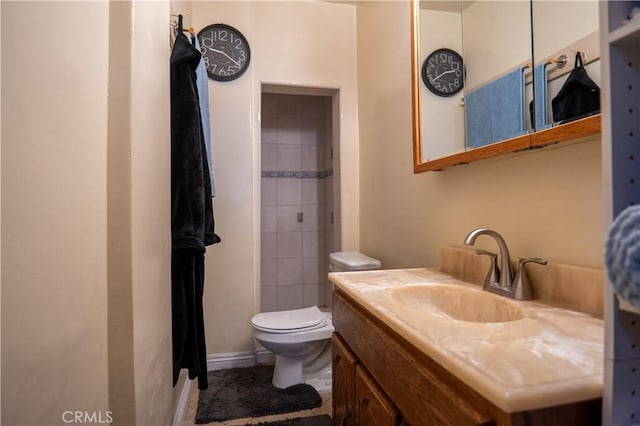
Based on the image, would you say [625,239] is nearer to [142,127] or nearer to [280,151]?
[142,127]

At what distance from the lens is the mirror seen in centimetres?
88

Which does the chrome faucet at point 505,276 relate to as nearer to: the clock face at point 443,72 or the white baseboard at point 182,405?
the clock face at point 443,72

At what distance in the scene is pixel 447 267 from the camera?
4.18 ft

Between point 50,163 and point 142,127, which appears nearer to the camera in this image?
point 50,163

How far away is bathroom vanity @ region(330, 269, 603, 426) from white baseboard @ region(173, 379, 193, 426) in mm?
851

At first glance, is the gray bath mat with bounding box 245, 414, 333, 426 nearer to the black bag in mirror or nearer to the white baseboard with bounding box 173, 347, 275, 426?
the white baseboard with bounding box 173, 347, 275, 426

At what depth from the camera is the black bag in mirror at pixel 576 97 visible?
2.57ft

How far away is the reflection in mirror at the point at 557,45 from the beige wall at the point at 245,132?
152 cm

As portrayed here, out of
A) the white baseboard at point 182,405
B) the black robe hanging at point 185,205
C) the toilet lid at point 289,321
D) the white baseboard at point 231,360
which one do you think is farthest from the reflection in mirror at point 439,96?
the white baseboard at point 231,360

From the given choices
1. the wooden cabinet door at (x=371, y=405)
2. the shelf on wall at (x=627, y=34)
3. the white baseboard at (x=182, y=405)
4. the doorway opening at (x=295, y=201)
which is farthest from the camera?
the doorway opening at (x=295, y=201)

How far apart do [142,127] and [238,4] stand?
5.78 ft

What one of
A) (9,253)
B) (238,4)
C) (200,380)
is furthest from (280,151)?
(9,253)

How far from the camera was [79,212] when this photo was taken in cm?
74

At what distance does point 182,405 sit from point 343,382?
987 mm
